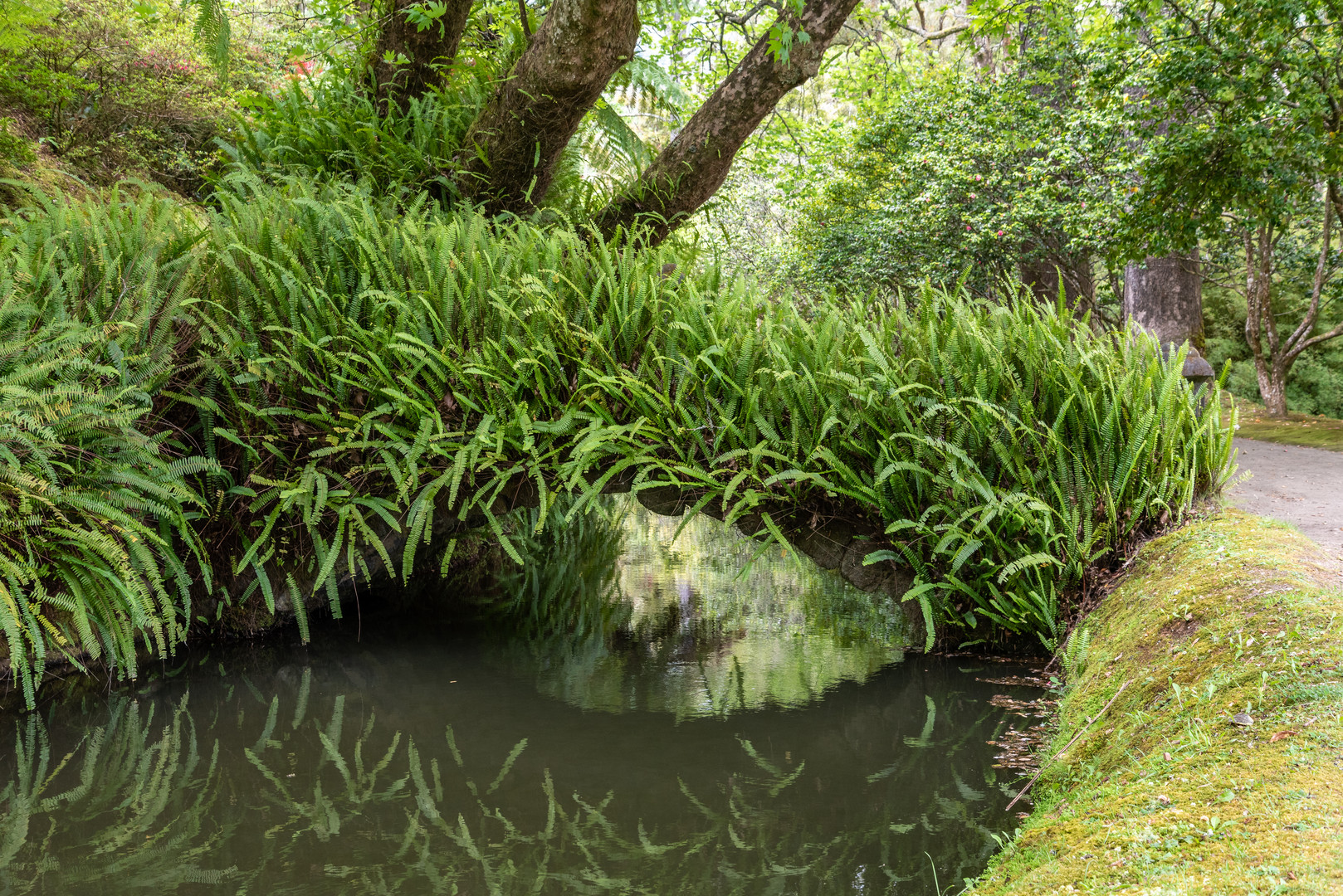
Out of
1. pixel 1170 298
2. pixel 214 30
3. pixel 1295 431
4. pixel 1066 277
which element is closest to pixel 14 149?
pixel 214 30

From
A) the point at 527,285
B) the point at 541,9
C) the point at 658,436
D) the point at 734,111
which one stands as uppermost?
the point at 541,9

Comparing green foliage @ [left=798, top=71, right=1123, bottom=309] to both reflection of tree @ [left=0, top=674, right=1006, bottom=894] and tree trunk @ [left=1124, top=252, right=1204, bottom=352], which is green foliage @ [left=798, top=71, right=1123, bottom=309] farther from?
reflection of tree @ [left=0, top=674, right=1006, bottom=894]

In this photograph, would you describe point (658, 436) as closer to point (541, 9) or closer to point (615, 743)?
point (615, 743)

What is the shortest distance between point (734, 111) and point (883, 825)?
3795 millimetres

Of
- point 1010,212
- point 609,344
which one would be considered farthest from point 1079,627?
point 1010,212

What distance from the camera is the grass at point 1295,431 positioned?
7.22m

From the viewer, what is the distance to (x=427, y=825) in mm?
2074

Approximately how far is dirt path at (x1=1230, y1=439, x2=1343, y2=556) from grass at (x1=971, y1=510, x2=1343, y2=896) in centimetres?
83

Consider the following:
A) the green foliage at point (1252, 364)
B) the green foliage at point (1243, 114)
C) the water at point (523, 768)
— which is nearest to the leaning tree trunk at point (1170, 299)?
the green foliage at point (1252, 364)

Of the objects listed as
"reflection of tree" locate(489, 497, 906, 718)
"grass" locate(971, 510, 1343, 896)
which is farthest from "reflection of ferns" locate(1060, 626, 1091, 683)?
"reflection of tree" locate(489, 497, 906, 718)

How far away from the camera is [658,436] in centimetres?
323

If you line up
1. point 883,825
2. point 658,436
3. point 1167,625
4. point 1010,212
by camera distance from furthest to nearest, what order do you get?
point 1010,212
point 658,436
point 1167,625
point 883,825

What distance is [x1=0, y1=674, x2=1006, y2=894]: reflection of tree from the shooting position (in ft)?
6.02

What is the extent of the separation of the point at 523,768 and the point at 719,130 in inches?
143
